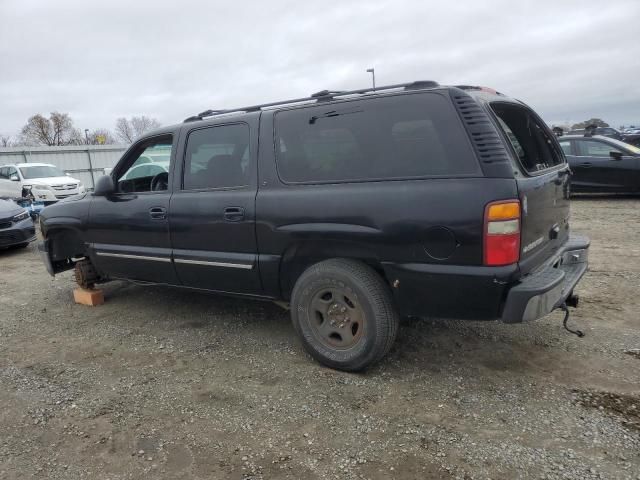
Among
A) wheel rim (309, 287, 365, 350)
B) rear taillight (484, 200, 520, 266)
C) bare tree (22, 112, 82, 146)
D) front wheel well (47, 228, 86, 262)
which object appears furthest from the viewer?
bare tree (22, 112, 82, 146)

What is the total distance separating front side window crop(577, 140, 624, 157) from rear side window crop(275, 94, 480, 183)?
31.3 ft

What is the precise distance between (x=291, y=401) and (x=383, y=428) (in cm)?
65

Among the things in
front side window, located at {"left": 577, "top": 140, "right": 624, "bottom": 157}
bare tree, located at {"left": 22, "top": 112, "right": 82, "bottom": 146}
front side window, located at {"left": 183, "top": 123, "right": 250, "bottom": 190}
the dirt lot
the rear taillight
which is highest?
bare tree, located at {"left": 22, "top": 112, "right": 82, "bottom": 146}

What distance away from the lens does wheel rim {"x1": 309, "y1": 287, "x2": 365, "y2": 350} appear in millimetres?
3268

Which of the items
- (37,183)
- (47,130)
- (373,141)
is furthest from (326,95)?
(47,130)

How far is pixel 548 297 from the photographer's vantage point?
2.84 meters

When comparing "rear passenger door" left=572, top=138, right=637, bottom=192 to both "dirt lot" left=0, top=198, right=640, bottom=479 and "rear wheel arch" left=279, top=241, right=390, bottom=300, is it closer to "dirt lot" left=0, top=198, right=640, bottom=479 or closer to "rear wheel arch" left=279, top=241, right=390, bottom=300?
"dirt lot" left=0, top=198, right=640, bottom=479

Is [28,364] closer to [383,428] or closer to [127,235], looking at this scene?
[127,235]

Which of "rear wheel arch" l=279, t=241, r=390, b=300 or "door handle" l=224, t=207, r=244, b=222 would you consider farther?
"door handle" l=224, t=207, r=244, b=222

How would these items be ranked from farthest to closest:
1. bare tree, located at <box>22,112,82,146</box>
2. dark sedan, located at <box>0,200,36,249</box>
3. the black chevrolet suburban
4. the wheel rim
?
bare tree, located at <box>22,112,82,146</box> < dark sedan, located at <box>0,200,36,249</box> < the wheel rim < the black chevrolet suburban

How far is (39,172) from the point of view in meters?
16.1

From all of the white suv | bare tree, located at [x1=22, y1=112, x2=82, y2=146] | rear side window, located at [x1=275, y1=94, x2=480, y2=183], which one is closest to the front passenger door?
rear side window, located at [x1=275, y1=94, x2=480, y2=183]

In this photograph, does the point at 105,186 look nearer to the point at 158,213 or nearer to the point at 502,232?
the point at 158,213

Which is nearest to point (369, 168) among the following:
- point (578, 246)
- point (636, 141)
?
point (578, 246)
